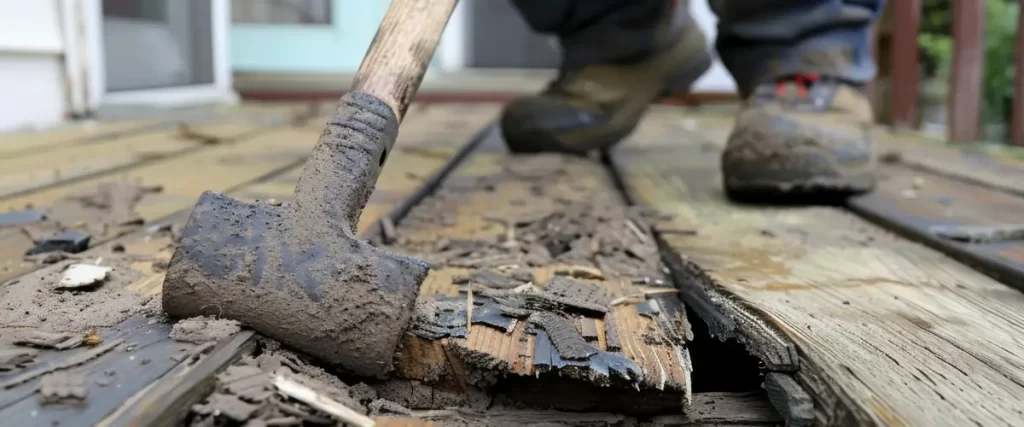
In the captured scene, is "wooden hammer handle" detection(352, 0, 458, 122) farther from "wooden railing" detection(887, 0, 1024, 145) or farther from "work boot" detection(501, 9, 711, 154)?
"wooden railing" detection(887, 0, 1024, 145)

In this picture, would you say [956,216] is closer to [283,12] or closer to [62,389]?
[62,389]

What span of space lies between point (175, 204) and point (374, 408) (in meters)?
0.72

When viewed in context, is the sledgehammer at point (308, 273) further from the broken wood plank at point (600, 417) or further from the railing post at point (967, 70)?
the railing post at point (967, 70)

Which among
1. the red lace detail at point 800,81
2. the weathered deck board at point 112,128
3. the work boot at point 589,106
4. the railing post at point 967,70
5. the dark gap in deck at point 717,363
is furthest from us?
the railing post at point 967,70

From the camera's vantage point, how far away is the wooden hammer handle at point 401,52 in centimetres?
82

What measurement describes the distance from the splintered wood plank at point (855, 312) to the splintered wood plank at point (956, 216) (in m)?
0.02

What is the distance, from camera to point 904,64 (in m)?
2.56

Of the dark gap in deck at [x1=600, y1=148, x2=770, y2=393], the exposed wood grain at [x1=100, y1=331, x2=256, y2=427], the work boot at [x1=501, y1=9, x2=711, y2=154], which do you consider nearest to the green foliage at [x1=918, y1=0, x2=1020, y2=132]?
the work boot at [x1=501, y1=9, x2=711, y2=154]

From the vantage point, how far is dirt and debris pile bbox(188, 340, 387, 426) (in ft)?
1.79

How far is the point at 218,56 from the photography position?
141 inches

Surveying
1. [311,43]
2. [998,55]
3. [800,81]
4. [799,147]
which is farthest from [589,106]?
[311,43]

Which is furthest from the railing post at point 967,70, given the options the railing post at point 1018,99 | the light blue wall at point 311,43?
the light blue wall at point 311,43

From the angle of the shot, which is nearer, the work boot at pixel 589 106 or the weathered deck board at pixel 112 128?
the work boot at pixel 589 106

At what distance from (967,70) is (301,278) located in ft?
6.82
